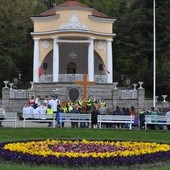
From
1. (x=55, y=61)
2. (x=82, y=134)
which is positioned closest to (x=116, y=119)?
(x=82, y=134)

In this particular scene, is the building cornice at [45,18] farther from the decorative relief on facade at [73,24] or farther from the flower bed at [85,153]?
the flower bed at [85,153]

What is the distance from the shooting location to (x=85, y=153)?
14.0m

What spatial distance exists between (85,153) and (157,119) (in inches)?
470

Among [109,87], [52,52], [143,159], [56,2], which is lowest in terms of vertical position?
[143,159]

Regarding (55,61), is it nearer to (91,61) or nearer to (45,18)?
(91,61)

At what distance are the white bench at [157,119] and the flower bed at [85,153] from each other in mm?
8417

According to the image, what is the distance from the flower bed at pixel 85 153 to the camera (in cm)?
1302

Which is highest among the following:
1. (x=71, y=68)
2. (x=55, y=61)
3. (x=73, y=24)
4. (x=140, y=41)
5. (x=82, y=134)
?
(x=73, y=24)

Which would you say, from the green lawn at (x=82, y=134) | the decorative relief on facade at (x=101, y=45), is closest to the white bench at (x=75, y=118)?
the green lawn at (x=82, y=134)

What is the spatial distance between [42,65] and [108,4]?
18.6 m

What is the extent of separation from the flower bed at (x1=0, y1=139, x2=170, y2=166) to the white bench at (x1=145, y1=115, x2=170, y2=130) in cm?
842

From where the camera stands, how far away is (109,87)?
43.5 meters

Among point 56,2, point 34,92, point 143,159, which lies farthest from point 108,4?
point 143,159

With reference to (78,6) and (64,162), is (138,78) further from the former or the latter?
(64,162)
